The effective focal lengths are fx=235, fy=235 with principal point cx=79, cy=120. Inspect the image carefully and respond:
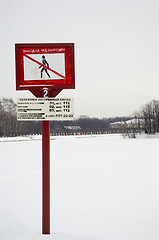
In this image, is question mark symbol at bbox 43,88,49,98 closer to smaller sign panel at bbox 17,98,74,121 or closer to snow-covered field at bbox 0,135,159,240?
smaller sign panel at bbox 17,98,74,121

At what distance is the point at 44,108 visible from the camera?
12.6 ft

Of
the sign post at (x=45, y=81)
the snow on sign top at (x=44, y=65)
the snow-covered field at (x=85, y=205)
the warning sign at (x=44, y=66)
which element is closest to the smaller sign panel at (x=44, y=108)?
the sign post at (x=45, y=81)

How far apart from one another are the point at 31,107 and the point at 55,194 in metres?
3.57

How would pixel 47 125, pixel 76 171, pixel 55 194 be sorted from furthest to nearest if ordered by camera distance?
pixel 76 171, pixel 55 194, pixel 47 125

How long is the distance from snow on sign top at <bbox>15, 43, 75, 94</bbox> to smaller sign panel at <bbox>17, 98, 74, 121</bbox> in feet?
0.85

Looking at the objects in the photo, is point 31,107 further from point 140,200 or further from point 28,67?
point 140,200

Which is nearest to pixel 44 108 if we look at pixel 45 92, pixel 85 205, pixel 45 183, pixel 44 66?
pixel 45 92

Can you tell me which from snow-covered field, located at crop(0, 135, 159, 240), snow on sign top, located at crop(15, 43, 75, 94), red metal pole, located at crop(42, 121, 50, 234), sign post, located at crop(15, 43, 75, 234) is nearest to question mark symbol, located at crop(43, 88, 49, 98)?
sign post, located at crop(15, 43, 75, 234)

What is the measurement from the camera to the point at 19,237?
367 centimetres

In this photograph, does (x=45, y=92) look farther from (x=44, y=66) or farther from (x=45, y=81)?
(x=44, y=66)

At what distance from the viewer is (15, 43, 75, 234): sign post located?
3838 mm

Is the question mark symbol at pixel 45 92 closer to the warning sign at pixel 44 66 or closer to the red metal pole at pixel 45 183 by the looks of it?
the warning sign at pixel 44 66

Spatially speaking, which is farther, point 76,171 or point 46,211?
point 76,171

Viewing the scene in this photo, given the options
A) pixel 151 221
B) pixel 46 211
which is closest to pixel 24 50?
pixel 46 211
